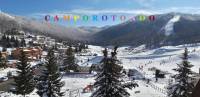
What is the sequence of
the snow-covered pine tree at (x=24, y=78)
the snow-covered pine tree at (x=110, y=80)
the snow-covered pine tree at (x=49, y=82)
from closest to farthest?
the snow-covered pine tree at (x=110, y=80), the snow-covered pine tree at (x=49, y=82), the snow-covered pine tree at (x=24, y=78)

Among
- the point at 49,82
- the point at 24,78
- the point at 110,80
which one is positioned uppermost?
the point at 110,80

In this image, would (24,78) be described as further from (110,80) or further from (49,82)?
(110,80)

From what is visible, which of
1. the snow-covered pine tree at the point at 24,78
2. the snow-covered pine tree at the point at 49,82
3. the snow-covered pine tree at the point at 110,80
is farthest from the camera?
the snow-covered pine tree at the point at 24,78

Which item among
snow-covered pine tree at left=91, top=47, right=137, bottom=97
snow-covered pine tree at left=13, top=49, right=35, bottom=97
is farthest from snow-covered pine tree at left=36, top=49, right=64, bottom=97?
snow-covered pine tree at left=91, top=47, right=137, bottom=97

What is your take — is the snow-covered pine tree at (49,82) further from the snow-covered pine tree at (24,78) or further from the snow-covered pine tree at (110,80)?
the snow-covered pine tree at (110,80)

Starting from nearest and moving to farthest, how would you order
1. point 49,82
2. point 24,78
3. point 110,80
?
point 110,80
point 49,82
point 24,78

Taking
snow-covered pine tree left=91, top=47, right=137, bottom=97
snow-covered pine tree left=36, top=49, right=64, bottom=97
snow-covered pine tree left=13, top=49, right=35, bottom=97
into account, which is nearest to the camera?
snow-covered pine tree left=91, top=47, right=137, bottom=97

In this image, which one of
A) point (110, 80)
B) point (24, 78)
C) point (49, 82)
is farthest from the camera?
point (24, 78)

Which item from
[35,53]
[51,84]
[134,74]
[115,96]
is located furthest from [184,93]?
[35,53]

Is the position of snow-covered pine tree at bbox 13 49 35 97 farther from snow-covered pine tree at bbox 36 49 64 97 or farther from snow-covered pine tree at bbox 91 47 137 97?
snow-covered pine tree at bbox 91 47 137 97

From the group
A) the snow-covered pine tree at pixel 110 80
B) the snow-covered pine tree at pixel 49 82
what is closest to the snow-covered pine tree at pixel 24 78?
the snow-covered pine tree at pixel 49 82

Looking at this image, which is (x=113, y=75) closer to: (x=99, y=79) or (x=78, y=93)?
(x=99, y=79)

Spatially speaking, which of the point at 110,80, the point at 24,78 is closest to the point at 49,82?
the point at 24,78
